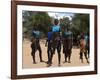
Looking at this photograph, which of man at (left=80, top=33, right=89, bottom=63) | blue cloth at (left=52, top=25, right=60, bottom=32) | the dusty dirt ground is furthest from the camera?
man at (left=80, top=33, right=89, bottom=63)

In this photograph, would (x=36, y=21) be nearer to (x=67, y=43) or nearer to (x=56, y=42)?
(x=56, y=42)

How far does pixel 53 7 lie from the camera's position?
2.17 m

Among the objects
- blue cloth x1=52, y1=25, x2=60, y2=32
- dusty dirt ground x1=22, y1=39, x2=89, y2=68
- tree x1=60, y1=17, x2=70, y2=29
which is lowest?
dusty dirt ground x1=22, y1=39, x2=89, y2=68

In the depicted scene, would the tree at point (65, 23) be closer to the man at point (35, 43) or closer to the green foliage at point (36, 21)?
the green foliage at point (36, 21)

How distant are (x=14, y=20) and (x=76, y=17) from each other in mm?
693

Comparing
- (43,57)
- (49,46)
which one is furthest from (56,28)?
(43,57)

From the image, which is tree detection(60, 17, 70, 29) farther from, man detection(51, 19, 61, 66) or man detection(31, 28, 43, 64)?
man detection(31, 28, 43, 64)

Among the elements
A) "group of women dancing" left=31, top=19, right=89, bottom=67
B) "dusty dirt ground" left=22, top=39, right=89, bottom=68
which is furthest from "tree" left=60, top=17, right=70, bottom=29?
"dusty dirt ground" left=22, top=39, right=89, bottom=68

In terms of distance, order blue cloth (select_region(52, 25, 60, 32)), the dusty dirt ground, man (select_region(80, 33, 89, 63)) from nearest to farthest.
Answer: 1. the dusty dirt ground
2. blue cloth (select_region(52, 25, 60, 32))
3. man (select_region(80, 33, 89, 63))

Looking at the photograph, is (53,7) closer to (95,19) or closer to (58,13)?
(58,13)

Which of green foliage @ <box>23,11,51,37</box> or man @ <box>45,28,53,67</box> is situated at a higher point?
green foliage @ <box>23,11,51,37</box>

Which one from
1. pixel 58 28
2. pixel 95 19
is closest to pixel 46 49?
pixel 58 28

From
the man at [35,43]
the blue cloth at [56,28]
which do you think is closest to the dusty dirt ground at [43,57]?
the man at [35,43]

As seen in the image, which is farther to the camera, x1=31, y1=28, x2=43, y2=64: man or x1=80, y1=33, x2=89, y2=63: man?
x1=80, y1=33, x2=89, y2=63: man
